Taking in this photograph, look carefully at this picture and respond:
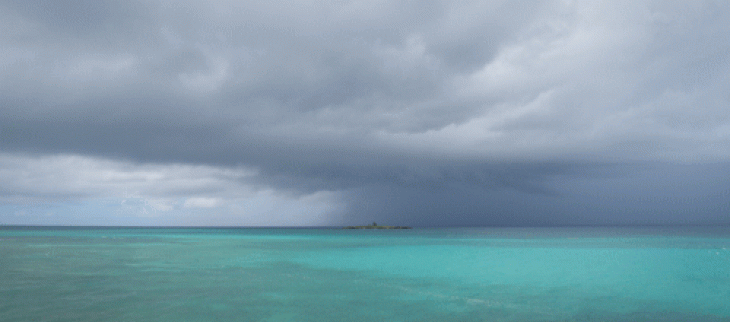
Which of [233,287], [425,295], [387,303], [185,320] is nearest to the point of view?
[185,320]

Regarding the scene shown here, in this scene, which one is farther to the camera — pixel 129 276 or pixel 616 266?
pixel 616 266

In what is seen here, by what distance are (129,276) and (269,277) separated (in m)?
9.02

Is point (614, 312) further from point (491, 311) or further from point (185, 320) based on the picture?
point (185, 320)

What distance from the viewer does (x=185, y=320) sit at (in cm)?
1634

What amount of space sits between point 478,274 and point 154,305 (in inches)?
866

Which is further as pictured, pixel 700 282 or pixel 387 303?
pixel 700 282

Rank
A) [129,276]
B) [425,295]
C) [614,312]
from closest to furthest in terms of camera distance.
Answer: [614,312], [425,295], [129,276]

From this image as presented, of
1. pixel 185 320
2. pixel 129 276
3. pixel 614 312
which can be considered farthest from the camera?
pixel 129 276

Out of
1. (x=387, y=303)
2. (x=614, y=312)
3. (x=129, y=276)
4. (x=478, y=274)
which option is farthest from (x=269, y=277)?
(x=614, y=312)

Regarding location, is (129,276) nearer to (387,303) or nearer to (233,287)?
(233,287)

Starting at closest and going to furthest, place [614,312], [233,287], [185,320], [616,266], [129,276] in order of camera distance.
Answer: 1. [185,320]
2. [614,312]
3. [233,287]
4. [129,276]
5. [616,266]

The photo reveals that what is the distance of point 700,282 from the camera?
2855cm

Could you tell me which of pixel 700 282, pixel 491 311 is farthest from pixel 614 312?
pixel 700 282

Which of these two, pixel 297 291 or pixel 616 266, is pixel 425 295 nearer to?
pixel 297 291
